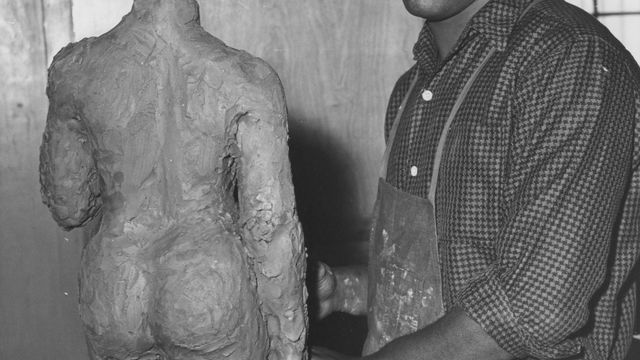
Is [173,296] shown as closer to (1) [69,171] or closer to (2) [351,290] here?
(1) [69,171]

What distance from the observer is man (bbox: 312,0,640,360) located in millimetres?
1460

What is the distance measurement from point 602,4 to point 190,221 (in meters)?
2.06

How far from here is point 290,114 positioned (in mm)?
2732

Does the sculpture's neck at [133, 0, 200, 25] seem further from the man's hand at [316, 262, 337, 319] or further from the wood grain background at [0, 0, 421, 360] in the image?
the wood grain background at [0, 0, 421, 360]

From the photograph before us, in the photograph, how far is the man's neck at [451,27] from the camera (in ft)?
5.62

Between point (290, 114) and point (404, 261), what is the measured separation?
1.07 m

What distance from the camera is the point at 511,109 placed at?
155cm

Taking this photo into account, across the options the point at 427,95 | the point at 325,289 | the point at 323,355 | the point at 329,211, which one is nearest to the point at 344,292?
the point at 325,289

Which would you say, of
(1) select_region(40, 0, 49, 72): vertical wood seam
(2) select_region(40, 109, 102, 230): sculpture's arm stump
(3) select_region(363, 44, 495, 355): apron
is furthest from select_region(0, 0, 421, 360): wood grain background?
(2) select_region(40, 109, 102, 230): sculpture's arm stump

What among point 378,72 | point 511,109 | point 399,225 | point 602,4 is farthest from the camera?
point 602,4

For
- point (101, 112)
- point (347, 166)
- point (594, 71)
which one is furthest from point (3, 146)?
point (594, 71)

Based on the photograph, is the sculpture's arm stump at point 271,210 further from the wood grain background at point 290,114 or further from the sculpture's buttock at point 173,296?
the wood grain background at point 290,114

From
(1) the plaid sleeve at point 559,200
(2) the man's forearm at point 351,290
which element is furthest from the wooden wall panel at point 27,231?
(1) the plaid sleeve at point 559,200

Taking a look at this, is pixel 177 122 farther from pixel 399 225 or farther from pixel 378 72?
pixel 378 72
